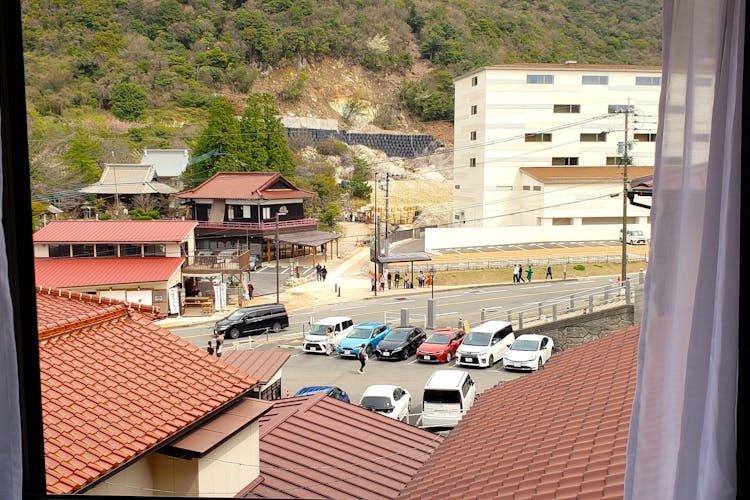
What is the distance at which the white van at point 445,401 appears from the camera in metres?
4.04

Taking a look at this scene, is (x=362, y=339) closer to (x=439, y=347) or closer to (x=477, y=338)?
(x=439, y=347)

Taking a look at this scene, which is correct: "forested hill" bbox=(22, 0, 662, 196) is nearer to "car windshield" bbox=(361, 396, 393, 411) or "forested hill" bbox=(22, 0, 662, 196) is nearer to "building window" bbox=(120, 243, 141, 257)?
"building window" bbox=(120, 243, 141, 257)

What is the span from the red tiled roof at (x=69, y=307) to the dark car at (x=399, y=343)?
12.5 feet

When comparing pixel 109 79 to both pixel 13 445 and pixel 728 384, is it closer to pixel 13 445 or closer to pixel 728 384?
pixel 13 445

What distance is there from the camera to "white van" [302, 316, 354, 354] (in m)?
5.61

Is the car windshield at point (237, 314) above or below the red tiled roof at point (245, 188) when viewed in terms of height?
below

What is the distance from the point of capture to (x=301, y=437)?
6.98 ft

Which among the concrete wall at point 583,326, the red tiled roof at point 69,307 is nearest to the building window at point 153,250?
the concrete wall at point 583,326

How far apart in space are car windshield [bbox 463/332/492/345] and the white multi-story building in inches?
76.3

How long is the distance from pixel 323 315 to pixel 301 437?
13.3 feet

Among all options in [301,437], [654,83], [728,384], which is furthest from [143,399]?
[654,83]

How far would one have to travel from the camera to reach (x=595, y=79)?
698 centimetres

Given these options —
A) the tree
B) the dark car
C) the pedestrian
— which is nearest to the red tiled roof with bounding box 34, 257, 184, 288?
the pedestrian

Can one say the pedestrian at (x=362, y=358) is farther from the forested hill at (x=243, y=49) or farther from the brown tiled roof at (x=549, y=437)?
the brown tiled roof at (x=549, y=437)
